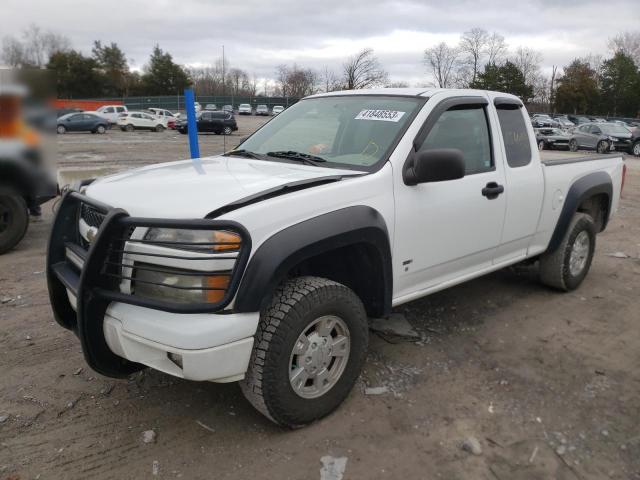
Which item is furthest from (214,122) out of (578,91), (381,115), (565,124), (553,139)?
(578,91)

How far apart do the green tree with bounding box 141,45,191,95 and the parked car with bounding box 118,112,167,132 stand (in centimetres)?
2508

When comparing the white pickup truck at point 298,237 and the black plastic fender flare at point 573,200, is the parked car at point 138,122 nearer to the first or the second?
the white pickup truck at point 298,237

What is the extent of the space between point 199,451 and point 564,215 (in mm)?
3625

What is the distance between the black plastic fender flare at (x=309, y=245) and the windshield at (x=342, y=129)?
467mm

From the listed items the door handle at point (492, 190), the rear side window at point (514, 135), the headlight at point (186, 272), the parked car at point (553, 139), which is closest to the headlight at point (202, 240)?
the headlight at point (186, 272)

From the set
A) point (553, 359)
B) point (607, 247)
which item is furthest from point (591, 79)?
point (553, 359)

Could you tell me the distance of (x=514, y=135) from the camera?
14.1ft

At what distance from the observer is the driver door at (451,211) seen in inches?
129

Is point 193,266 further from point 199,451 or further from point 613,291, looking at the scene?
point 613,291

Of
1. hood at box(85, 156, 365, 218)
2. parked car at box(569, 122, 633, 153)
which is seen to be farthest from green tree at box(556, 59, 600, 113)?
hood at box(85, 156, 365, 218)

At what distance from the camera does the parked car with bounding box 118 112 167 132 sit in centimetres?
3703

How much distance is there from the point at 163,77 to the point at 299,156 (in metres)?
65.6

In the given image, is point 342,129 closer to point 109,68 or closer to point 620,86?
point 109,68

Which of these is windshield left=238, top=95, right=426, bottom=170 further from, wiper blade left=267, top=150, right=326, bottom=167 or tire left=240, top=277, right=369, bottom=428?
tire left=240, top=277, right=369, bottom=428
